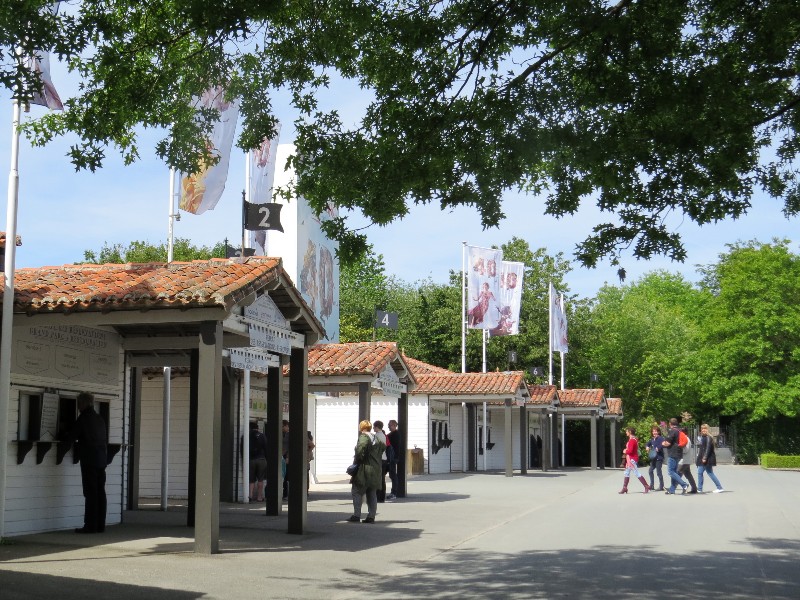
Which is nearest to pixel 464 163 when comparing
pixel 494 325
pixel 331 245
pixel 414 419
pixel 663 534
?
pixel 663 534

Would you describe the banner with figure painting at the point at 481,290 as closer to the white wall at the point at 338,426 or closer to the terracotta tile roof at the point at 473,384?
the terracotta tile roof at the point at 473,384

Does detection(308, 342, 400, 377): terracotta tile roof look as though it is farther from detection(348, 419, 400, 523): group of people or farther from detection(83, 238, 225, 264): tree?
detection(83, 238, 225, 264): tree

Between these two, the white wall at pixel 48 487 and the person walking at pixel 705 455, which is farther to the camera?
the person walking at pixel 705 455

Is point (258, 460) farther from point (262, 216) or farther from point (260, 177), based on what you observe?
point (262, 216)

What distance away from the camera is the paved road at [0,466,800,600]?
10180 millimetres

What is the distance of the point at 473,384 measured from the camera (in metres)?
37.2

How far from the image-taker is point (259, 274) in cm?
1345

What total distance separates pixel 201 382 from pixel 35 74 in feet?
15.4

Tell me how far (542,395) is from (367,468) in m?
26.1

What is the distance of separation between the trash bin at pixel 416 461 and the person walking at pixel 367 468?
20.6 meters

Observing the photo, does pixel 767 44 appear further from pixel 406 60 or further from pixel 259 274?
pixel 259 274

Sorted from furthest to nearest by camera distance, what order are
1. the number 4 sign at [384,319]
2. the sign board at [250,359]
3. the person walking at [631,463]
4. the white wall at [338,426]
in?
the white wall at [338,426], the number 4 sign at [384,319], the person walking at [631,463], the sign board at [250,359]

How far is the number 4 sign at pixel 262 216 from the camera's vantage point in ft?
52.9

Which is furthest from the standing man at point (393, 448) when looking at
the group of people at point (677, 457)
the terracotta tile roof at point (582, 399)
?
the terracotta tile roof at point (582, 399)
